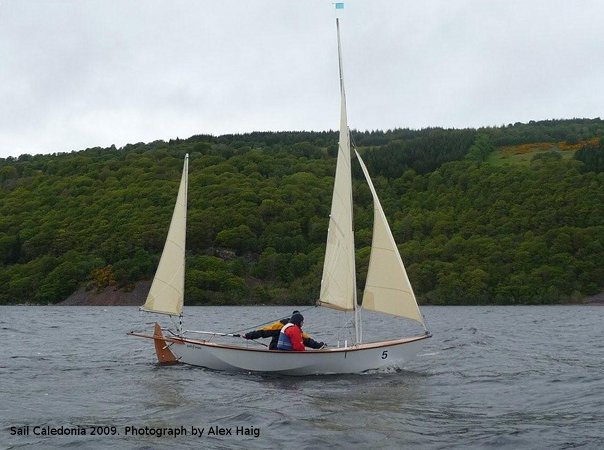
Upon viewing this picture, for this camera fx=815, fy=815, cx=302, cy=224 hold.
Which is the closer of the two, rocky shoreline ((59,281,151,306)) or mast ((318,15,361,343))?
mast ((318,15,361,343))

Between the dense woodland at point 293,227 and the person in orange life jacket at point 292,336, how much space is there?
9569 cm

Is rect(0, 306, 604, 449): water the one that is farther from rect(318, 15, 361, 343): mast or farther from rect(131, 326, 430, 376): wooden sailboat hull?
rect(318, 15, 361, 343): mast

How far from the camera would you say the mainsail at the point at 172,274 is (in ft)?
102

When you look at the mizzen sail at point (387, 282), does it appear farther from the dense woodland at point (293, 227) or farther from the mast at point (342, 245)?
the dense woodland at point (293, 227)

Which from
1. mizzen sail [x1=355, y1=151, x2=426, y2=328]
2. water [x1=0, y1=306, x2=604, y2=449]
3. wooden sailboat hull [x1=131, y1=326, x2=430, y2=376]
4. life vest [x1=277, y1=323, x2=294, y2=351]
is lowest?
water [x1=0, y1=306, x2=604, y2=449]

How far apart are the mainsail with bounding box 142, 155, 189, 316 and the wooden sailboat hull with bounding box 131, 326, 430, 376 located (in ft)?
7.42

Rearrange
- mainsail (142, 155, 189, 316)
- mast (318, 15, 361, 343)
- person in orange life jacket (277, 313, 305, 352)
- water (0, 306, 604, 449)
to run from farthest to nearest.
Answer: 1. mainsail (142, 155, 189, 316)
2. person in orange life jacket (277, 313, 305, 352)
3. mast (318, 15, 361, 343)
4. water (0, 306, 604, 449)

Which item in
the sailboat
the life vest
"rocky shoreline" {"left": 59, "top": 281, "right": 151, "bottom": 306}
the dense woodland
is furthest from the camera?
the dense woodland

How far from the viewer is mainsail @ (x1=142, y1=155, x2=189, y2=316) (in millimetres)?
31062

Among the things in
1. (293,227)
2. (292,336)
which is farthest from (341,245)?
(293,227)

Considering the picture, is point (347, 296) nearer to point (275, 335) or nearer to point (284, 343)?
point (284, 343)

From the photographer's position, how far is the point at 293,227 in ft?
490

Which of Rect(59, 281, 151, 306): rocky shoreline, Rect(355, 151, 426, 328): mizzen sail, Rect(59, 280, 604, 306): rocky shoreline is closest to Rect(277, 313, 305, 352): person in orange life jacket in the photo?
→ Rect(355, 151, 426, 328): mizzen sail

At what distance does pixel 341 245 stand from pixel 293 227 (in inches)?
4785
